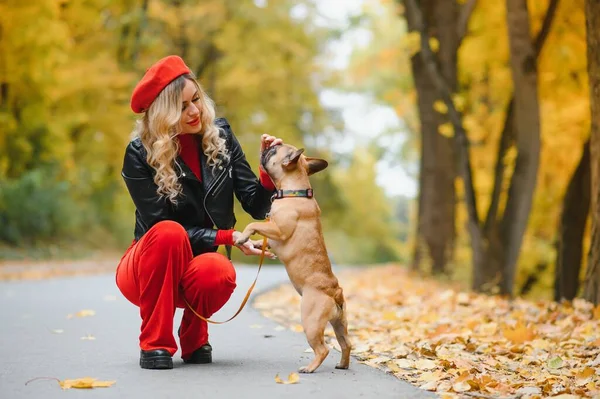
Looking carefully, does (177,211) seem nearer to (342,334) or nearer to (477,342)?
(342,334)

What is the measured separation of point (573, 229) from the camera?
39.5ft

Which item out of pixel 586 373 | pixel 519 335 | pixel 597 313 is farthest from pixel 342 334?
pixel 597 313

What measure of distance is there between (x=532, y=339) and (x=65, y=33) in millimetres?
15021

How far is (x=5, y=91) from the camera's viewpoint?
21.3 metres

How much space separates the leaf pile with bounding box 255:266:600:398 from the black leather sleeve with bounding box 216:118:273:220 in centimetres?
121

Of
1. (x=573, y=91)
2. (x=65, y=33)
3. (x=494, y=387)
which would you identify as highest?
(x=65, y=33)

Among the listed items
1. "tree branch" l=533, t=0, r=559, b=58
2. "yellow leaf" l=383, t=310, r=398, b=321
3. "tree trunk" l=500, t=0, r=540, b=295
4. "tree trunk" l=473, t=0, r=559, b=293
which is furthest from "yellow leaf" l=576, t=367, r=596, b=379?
"tree branch" l=533, t=0, r=559, b=58

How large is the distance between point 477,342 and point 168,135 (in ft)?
9.26

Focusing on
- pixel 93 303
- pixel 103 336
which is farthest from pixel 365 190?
pixel 103 336

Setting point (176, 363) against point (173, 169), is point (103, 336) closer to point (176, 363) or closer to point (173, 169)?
point (176, 363)

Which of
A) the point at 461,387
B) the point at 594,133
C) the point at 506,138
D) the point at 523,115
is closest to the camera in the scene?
the point at 461,387

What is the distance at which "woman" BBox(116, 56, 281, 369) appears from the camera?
16.6 ft

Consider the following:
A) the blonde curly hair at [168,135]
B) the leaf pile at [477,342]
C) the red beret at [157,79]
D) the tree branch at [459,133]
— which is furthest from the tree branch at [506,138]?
the red beret at [157,79]

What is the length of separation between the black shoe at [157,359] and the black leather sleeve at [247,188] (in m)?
1.15
